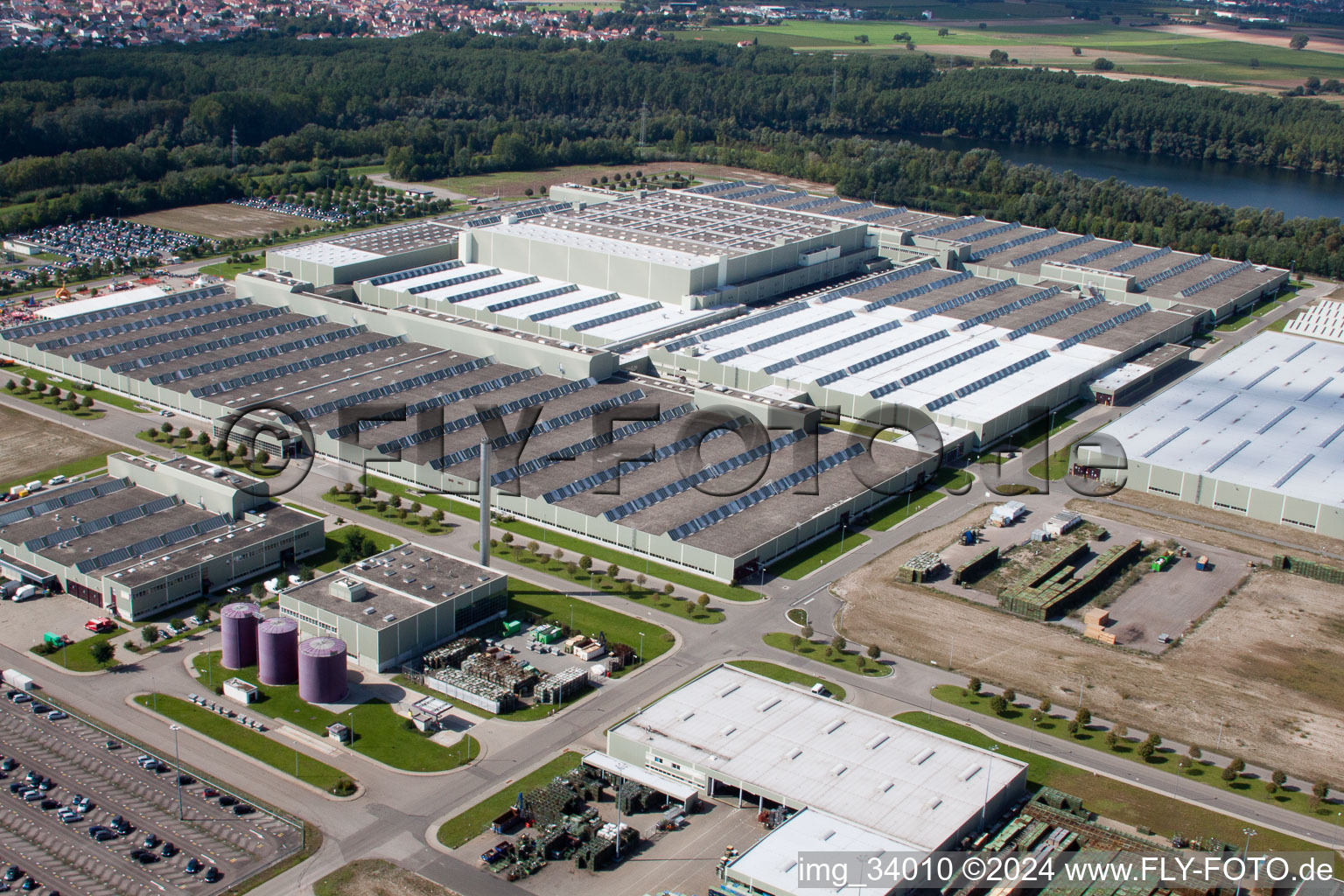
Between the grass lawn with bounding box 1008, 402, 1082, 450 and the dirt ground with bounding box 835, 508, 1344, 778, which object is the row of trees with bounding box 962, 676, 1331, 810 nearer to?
the dirt ground with bounding box 835, 508, 1344, 778

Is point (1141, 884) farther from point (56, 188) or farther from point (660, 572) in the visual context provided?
point (56, 188)

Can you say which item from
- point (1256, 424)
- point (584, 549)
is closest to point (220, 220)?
point (584, 549)

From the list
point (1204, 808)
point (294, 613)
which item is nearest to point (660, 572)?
point (294, 613)

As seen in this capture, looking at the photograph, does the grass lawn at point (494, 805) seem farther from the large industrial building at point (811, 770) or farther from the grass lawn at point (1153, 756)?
the grass lawn at point (1153, 756)

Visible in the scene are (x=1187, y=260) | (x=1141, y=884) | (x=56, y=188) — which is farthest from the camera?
(x=56, y=188)

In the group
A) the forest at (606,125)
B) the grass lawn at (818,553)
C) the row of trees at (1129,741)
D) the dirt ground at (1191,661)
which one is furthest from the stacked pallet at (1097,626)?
the forest at (606,125)

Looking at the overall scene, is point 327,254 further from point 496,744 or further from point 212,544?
point 496,744
